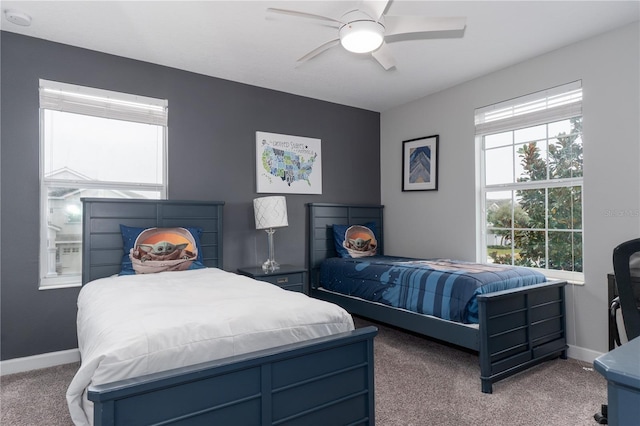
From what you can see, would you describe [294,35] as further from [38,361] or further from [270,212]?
[38,361]

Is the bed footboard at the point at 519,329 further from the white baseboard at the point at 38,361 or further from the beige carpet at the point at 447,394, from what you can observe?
the white baseboard at the point at 38,361

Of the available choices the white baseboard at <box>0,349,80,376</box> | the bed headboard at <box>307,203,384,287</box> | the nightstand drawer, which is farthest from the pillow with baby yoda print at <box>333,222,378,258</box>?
the white baseboard at <box>0,349,80,376</box>

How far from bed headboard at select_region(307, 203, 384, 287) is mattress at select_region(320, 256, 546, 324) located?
55 centimetres

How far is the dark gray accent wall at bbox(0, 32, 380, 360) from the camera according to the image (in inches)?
113

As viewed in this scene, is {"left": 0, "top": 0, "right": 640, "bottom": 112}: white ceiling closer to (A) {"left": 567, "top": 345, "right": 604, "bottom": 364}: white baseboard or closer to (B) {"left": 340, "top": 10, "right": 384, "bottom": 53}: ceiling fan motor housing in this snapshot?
(B) {"left": 340, "top": 10, "right": 384, "bottom": 53}: ceiling fan motor housing

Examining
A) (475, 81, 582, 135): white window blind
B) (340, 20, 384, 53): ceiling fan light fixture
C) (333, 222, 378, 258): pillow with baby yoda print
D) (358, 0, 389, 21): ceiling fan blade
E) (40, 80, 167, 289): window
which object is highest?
(358, 0, 389, 21): ceiling fan blade

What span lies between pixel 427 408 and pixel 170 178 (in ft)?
9.31

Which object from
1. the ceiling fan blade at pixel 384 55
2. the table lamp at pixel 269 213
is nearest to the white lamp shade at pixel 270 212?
the table lamp at pixel 269 213

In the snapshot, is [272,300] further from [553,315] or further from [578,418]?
[553,315]

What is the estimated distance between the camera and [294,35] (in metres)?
2.94

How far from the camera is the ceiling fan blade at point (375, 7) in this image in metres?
2.05

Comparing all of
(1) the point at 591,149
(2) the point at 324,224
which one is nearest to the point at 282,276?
(2) the point at 324,224

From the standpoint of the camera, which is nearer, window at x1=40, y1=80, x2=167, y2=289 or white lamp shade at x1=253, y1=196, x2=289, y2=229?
window at x1=40, y1=80, x2=167, y2=289

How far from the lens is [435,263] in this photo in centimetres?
348
